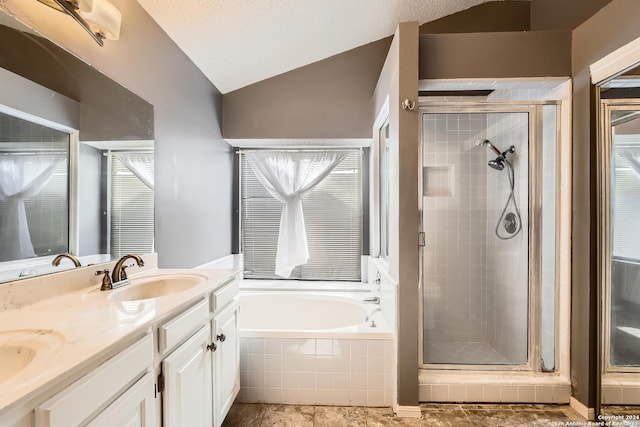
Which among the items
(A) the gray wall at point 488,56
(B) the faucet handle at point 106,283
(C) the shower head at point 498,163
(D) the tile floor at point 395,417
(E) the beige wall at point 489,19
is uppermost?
(E) the beige wall at point 489,19

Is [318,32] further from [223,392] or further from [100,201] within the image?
[223,392]

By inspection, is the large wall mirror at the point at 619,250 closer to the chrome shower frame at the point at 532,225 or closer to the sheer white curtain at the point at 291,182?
the chrome shower frame at the point at 532,225

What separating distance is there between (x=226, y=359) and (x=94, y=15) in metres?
1.73

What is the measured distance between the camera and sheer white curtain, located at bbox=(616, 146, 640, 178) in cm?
160

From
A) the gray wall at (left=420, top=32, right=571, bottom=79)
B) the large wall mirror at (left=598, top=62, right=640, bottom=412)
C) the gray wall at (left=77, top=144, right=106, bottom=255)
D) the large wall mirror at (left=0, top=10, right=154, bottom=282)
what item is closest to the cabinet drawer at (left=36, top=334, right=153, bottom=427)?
the large wall mirror at (left=0, top=10, right=154, bottom=282)

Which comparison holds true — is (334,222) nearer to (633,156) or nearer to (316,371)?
(316,371)

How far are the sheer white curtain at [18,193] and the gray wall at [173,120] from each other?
558 millimetres

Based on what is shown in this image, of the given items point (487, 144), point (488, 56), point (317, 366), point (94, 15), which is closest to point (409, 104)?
point (488, 56)

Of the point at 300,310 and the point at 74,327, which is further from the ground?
the point at 74,327

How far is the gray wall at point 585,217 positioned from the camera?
1.67 m

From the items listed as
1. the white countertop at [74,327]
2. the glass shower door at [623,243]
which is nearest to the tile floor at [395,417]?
the glass shower door at [623,243]

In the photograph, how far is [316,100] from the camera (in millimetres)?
2775

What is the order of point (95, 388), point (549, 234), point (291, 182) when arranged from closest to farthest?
1. point (95, 388)
2. point (549, 234)
3. point (291, 182)

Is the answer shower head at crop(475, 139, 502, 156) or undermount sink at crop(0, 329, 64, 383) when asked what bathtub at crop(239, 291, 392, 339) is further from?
undermount sink at crop(0, 329, 64, 383)
